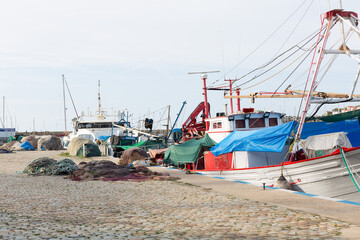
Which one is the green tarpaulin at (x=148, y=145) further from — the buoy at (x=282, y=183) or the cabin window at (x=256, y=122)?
the buoy at (x=282, y=183)

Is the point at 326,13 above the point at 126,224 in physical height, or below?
above

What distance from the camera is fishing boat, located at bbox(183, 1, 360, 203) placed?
13.3 m

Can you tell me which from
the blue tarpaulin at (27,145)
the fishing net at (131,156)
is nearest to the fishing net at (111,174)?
the fishing net at (131,156)

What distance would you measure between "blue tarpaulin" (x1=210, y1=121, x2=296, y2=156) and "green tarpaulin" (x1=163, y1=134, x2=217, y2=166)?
93.1 inches

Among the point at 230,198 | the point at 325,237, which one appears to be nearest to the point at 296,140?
the point at 230,198

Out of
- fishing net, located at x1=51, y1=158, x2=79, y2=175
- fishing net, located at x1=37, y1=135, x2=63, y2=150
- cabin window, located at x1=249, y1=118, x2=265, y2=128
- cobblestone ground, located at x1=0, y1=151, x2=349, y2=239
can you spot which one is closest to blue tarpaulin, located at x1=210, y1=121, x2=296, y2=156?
cabin window, located at x1=249, y1=118, x2=265, y2=128

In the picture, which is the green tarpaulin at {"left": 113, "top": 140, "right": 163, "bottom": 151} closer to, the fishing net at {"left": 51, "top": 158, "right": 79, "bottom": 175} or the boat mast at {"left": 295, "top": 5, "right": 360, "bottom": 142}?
the fishing net at {"left": 51, "top": 158, "right": 79, "bottom": 175}

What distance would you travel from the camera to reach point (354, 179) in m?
12.9

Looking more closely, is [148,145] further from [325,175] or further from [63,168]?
[325,175]

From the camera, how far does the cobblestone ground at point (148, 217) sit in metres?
6.87

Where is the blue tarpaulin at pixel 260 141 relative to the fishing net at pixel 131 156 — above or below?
above

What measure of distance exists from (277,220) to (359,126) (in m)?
10.4

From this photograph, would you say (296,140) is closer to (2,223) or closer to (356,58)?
(356,58)

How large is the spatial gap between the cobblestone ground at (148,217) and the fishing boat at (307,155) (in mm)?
4000
